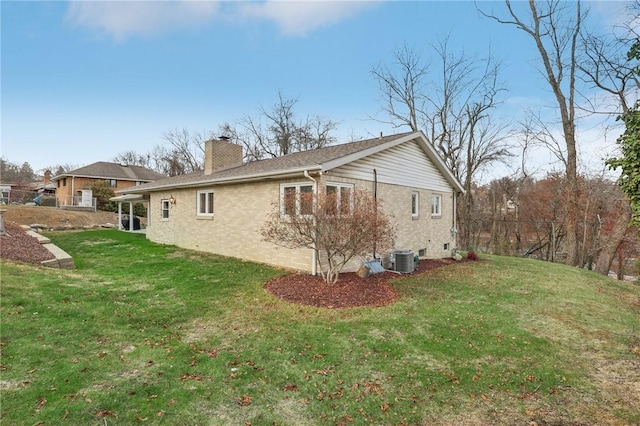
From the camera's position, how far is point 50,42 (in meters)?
11.1

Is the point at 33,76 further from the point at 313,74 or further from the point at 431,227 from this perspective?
the point at 431,227

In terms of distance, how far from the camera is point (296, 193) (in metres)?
8.04

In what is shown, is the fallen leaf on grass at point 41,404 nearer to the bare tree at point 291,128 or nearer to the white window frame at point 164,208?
the white window frame at point 164,208

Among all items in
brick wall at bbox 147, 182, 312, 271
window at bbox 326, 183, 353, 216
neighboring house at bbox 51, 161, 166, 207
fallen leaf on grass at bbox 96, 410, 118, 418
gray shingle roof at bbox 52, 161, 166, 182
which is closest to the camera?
fallen leaf on grass at bbox 96, 410, 118, 418

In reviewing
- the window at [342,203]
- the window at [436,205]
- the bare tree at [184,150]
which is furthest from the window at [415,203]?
the bare tree at [184,150]

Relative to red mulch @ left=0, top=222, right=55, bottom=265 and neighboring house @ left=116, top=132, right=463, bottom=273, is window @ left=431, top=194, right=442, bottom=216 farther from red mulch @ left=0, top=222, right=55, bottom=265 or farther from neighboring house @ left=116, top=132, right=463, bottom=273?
red mulch @ left=0, top=222, right=55, bottom=265

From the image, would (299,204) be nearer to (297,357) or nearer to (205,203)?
(297,357)

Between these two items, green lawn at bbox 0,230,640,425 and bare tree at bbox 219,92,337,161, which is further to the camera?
bare tree at bbox 219,92,337,161

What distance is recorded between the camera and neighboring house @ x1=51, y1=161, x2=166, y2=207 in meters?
31.3

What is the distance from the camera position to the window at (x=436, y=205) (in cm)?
1404

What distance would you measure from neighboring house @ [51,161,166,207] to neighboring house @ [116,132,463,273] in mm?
21275

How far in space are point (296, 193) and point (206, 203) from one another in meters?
6.19

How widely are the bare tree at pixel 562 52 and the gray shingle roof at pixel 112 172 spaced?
39086 millimetres

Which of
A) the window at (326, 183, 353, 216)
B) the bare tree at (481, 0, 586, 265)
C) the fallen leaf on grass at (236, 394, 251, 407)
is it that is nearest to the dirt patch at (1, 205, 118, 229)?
the window at (326, 183, 353, 216)
